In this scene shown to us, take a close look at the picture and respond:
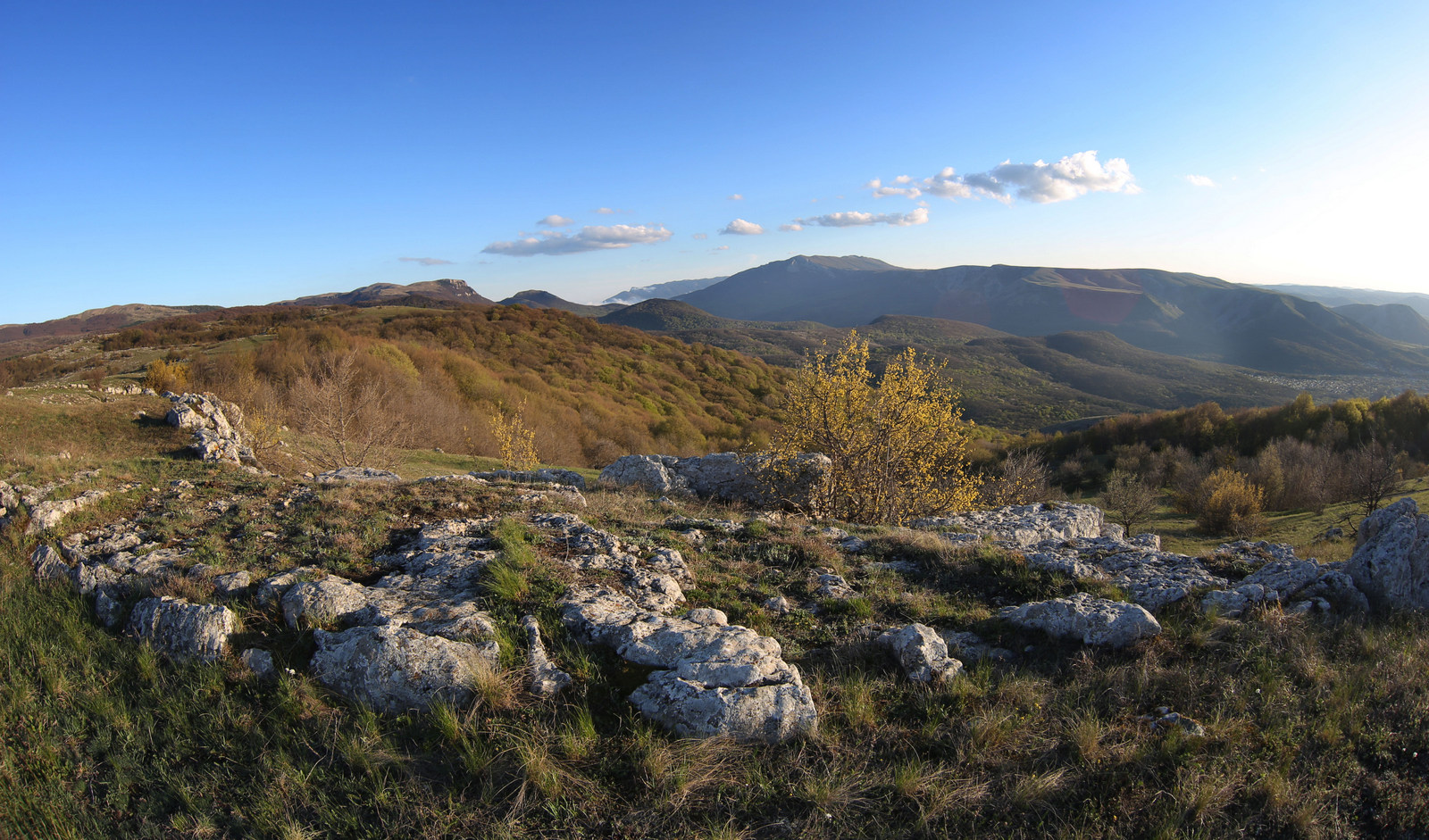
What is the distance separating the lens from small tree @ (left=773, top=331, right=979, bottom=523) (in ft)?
52.6

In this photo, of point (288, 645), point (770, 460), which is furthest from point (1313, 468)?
point (288, 645)

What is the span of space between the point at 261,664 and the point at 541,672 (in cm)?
231

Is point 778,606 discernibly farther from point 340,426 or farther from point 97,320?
point 97,320

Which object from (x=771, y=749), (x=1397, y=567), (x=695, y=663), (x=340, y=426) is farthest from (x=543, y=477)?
(x=1397, y=567)

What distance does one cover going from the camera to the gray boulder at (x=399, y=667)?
4.36 meters

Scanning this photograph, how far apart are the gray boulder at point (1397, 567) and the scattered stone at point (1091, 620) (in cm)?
291

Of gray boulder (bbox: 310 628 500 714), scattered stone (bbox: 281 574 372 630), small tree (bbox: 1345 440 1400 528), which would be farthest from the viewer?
small tree (bbox: 1345 440 1400 528)

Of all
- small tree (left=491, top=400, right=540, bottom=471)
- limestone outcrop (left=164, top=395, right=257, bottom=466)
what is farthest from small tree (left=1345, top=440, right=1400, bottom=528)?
limestone outcrop (left=164, top=395, right=257, bottom=466)

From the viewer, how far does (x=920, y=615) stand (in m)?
6.37

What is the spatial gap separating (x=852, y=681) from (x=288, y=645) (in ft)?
15.7

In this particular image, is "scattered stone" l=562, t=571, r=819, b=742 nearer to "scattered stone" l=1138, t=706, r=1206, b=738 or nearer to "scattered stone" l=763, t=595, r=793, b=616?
"scattered stone" l=763, t=595, r=793, b=616

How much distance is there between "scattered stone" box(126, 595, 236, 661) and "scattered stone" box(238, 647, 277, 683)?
256 mm

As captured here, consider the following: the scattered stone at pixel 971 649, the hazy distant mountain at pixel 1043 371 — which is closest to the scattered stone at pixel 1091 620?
the scattered stone at pixel 971 649

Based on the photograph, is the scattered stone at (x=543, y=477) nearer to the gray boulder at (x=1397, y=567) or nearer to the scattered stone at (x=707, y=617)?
the scattered stone at (x=707, y=617)
